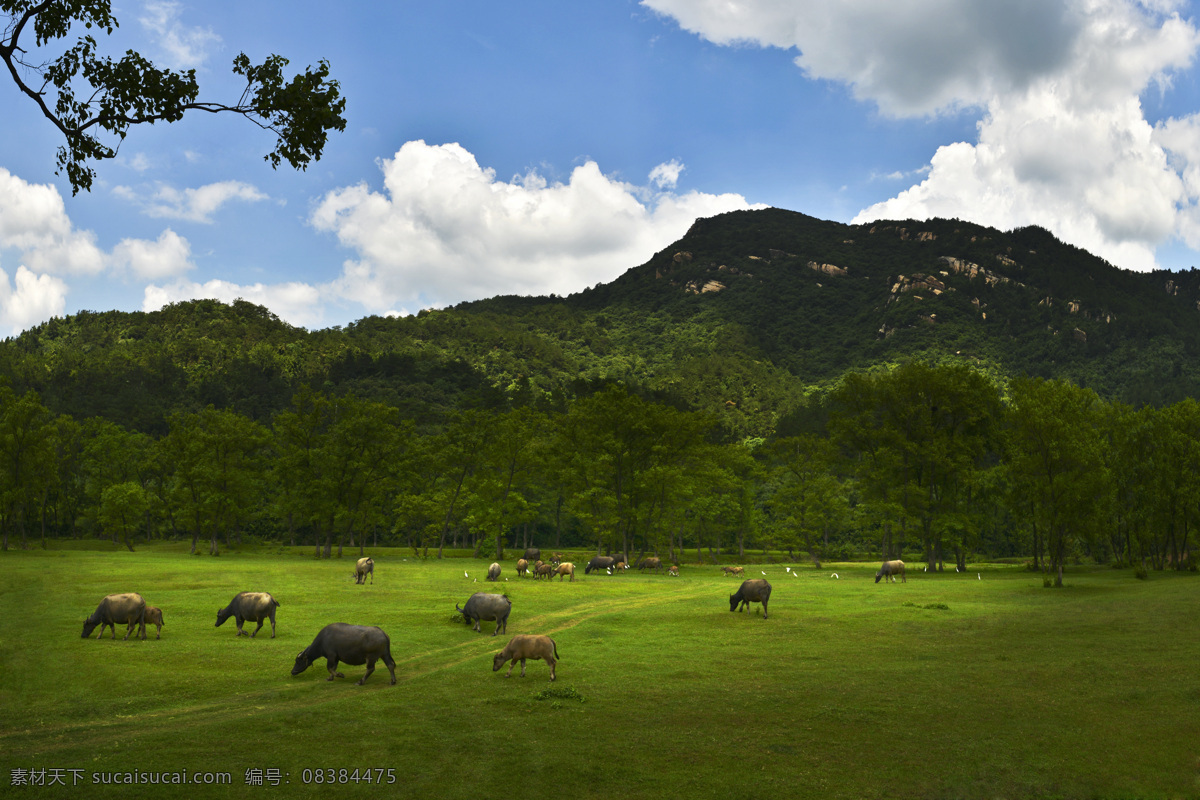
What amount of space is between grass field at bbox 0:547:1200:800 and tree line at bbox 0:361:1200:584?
1085 inches

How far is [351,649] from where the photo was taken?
18.8 meters

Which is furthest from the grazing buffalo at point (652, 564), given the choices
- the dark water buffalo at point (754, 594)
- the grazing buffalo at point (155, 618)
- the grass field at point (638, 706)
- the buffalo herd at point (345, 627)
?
the grazing buffalo at point (155, 618)

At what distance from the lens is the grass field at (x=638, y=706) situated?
12305 millimetres

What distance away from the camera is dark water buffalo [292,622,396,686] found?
738 inches

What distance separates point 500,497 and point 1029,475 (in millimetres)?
47813

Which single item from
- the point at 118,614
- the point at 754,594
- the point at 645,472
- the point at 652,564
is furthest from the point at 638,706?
the point at 645,472

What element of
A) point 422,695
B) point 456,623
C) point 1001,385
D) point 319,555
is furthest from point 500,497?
point 1001,385

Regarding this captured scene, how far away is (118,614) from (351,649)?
10465 mm

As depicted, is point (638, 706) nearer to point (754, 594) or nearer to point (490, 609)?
point (490, 609)

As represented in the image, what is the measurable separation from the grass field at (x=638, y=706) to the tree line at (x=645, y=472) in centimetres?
2757

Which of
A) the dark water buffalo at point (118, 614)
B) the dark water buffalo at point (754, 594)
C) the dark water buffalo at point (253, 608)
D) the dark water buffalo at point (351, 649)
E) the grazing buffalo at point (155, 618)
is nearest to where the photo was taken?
the dark water buffalo at point (351, 649)

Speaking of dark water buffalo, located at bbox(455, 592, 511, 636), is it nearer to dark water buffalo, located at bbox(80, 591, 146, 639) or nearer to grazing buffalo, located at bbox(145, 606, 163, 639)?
grazing buffalo, located at bbox(145, 606, 163, 639)

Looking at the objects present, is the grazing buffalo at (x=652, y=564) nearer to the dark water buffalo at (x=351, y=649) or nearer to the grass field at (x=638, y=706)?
the grass field at (x=638, y=706)

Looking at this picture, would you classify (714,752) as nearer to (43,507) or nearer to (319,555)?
(319,555)
